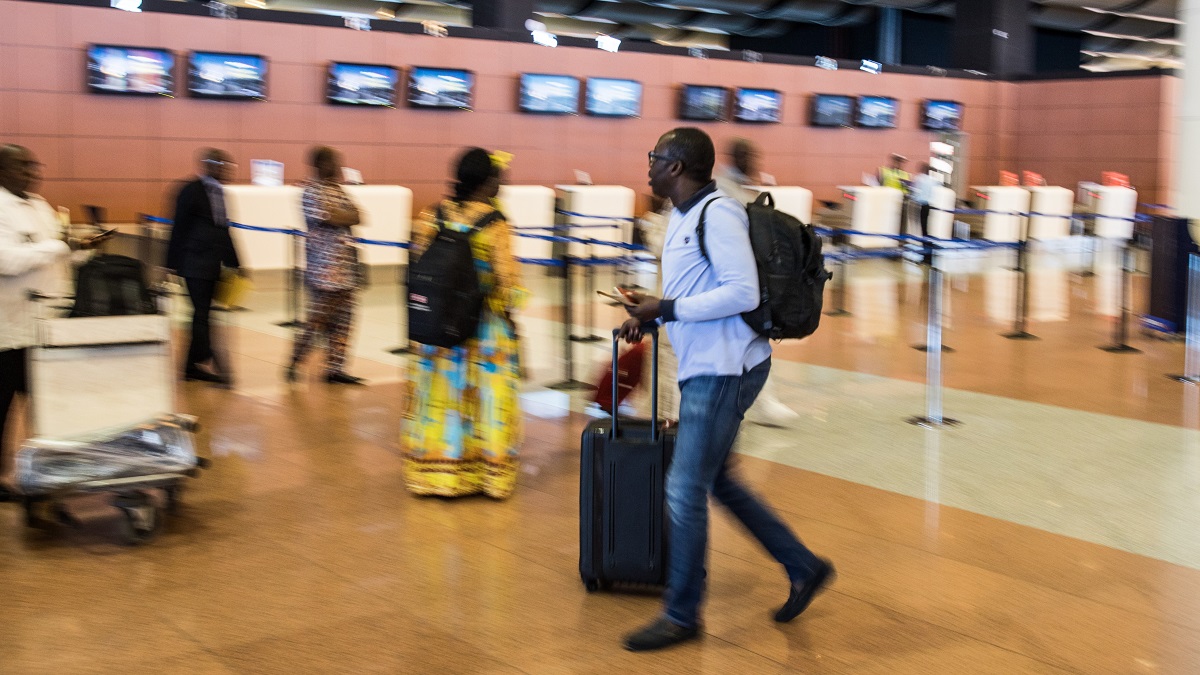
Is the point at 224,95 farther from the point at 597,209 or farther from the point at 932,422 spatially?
the point at 932,422

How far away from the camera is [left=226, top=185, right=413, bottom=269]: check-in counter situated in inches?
Answer: 563

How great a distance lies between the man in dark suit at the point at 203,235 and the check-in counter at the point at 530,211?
8.04m

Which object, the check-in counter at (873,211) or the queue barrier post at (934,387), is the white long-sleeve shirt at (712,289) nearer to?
the queue barrier post at (934,387)

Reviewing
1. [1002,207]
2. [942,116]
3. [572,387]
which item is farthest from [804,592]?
[942,116]

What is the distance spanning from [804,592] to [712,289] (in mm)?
1131

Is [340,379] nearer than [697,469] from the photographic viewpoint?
No

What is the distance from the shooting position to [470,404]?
19.0 feet

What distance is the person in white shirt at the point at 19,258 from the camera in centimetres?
544

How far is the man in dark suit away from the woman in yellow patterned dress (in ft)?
10.3

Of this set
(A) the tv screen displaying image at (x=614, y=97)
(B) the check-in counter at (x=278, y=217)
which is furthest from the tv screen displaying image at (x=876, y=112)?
(B) the check-in counter at (x=278, y=217)

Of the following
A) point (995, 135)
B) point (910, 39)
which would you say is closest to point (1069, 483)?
point (995, 135)

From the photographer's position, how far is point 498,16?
18031mm

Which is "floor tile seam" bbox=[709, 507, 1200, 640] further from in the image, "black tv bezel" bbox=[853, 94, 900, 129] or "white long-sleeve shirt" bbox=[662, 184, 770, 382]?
"black tv bezel" bbox=[853, 94, 900, 129]

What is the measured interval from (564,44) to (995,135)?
10.6 m
